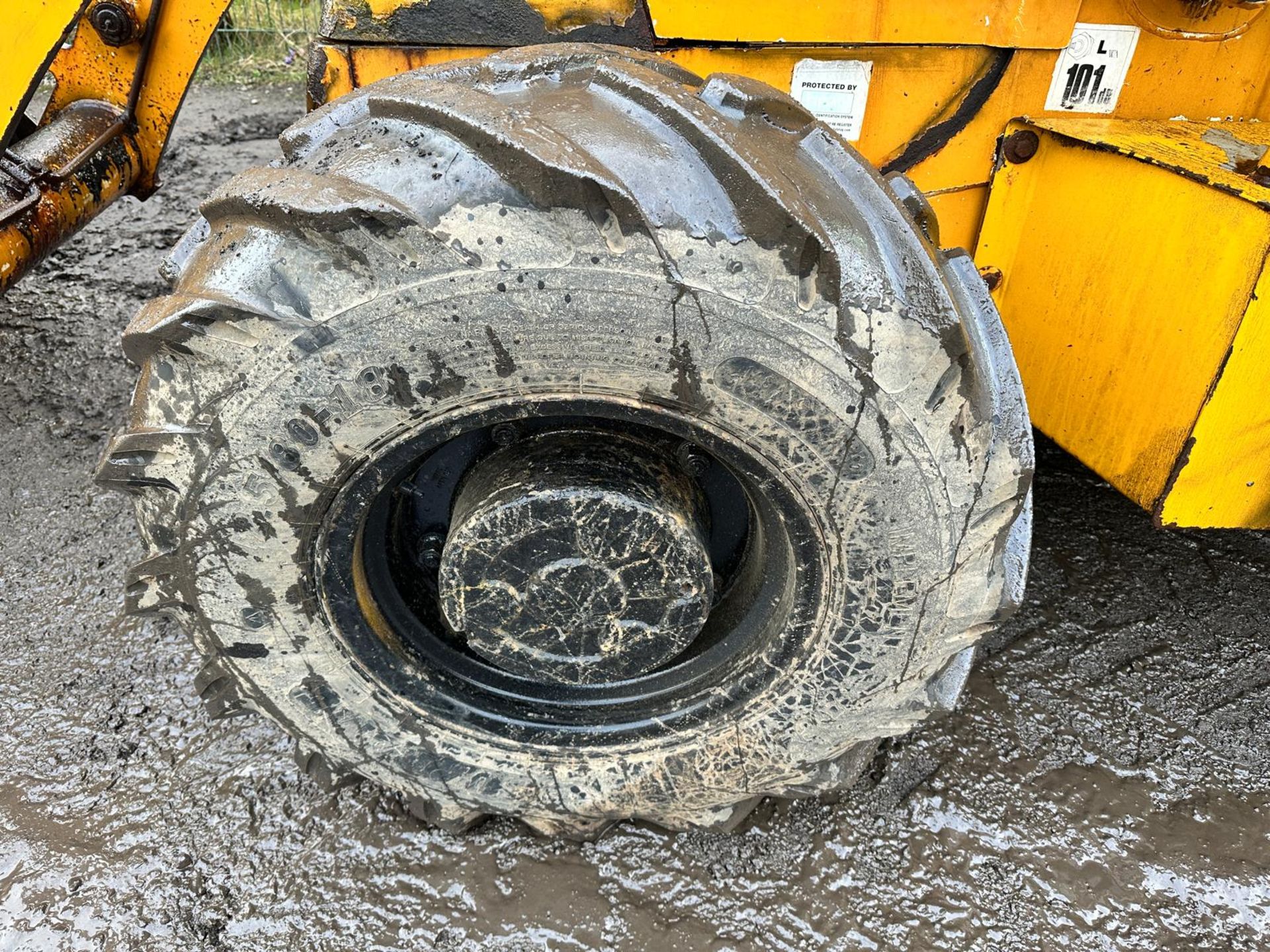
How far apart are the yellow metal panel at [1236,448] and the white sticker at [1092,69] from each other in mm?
580

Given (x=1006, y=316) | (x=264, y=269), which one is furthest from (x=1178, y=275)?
(x=264, y=269)

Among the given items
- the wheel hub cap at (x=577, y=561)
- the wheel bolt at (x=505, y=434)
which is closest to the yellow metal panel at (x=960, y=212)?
the wheel hub cap at (x=577, y=561)

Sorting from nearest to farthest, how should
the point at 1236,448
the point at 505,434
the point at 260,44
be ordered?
the point at 505,434, the point at 1236,448, the point at 260,44

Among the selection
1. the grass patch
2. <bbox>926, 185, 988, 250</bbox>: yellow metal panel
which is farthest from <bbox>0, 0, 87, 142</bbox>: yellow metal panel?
the grass patch

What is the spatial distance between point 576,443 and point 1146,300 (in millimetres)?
1249

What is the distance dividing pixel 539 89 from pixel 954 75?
3.28ft

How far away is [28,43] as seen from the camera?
1.95m

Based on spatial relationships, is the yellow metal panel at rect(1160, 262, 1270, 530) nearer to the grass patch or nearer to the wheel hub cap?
the wheel hub cap

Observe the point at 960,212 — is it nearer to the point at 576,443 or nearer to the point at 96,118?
the point at 576,443

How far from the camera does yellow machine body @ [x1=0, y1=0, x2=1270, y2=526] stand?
1703 millimetres

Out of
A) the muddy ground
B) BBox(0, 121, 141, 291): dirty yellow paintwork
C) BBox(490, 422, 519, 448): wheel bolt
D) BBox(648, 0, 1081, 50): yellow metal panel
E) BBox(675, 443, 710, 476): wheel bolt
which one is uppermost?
BBox(648, 0, 1081, 50): yellow metal panel

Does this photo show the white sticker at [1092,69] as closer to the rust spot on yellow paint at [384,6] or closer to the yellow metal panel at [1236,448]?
the yellow metal panel at [1236,448]

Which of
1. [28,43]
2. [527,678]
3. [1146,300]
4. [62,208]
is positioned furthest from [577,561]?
[62,208]

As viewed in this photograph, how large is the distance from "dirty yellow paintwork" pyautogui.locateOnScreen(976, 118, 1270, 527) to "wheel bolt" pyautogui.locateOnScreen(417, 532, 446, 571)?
1.41 meters
